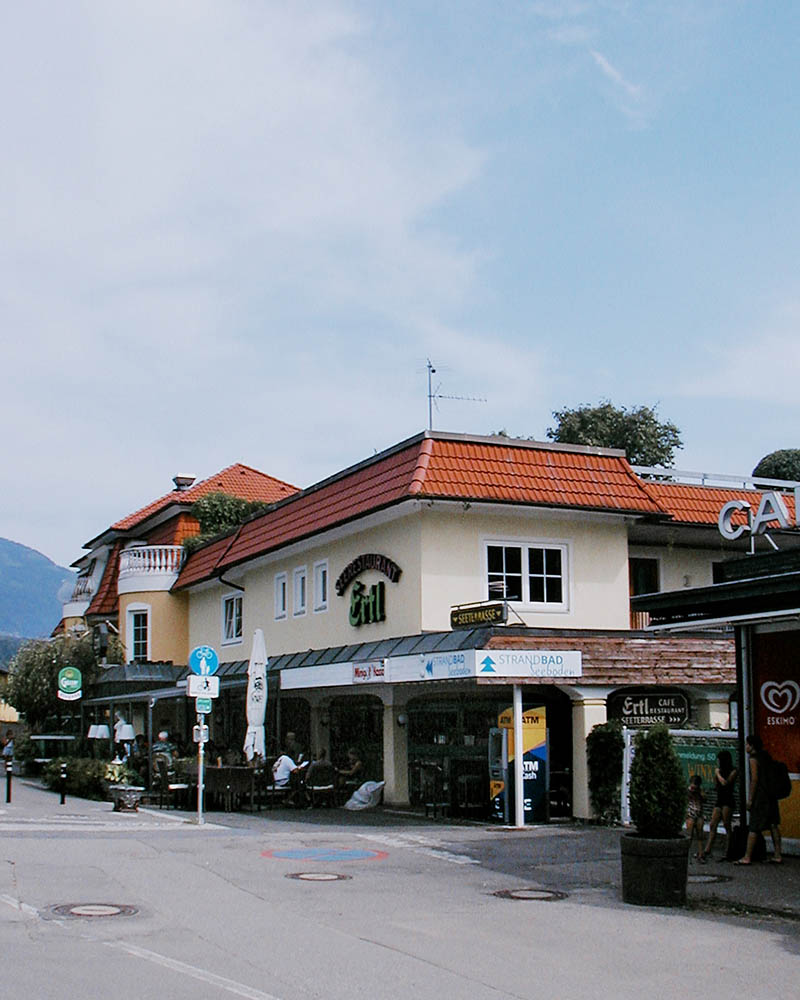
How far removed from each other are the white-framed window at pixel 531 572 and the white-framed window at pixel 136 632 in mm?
19145

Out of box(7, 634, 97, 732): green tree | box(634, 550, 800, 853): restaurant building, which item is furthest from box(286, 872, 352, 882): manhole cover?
box(7, 634, 97, 732): green tree

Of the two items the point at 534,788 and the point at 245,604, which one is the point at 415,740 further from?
the point at 245,604

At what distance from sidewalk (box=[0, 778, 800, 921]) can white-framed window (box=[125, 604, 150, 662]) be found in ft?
36.7

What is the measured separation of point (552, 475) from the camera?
24.3m

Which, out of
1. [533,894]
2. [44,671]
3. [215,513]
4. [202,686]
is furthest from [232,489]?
[533,894]

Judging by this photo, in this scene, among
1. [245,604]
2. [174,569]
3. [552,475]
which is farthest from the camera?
[174,569]

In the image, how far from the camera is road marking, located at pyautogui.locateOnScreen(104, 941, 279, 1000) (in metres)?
8.15

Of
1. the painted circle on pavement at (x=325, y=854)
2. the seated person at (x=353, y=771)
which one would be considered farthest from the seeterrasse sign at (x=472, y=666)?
the painted circle on pavement at (x=325, y=854)

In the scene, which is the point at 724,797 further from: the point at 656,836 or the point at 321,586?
the point at 321,586

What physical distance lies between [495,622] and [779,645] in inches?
215

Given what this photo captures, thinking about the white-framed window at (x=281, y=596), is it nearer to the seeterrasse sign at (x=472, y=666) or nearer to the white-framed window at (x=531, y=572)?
the seeterrasse sign at (x=472, y=666)

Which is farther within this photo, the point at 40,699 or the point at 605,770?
the point at 40,699

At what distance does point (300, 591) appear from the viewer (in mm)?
29891

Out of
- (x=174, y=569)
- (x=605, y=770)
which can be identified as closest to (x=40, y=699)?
(x=174, y=569)
